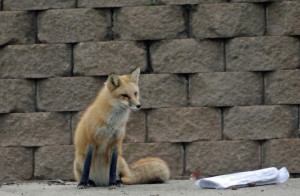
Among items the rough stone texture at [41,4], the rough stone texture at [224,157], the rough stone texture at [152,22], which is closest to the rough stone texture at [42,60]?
the rough stone texture at [41,4]

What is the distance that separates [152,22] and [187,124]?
1.21 m

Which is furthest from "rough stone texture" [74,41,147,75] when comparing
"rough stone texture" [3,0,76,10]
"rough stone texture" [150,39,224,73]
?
"rough stone texture" [3,0,76,10]

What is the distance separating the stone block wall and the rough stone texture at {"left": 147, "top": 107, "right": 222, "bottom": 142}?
0.01m

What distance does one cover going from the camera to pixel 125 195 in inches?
277

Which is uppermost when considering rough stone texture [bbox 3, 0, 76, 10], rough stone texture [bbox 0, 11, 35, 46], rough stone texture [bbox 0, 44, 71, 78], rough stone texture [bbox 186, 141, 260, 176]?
rough stone texture [bbox 3, 0, 76, 10]

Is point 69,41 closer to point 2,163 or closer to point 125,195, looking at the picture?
point 2,163

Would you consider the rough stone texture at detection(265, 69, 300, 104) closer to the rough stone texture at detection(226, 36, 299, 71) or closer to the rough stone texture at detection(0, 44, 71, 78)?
the rough stone texture at detection(226, 36, 299, 71)

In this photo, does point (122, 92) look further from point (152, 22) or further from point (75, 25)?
point (75, 25)

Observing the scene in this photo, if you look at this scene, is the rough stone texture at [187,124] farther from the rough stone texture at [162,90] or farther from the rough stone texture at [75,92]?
the rough stone texture at [75,92]

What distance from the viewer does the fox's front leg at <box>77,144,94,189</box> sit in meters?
7.60

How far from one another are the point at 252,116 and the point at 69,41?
223cm

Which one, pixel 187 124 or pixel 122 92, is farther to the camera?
pixel 187 124

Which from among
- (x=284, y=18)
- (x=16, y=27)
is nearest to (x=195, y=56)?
(x=284, y=18)

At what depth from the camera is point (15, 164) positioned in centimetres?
884
